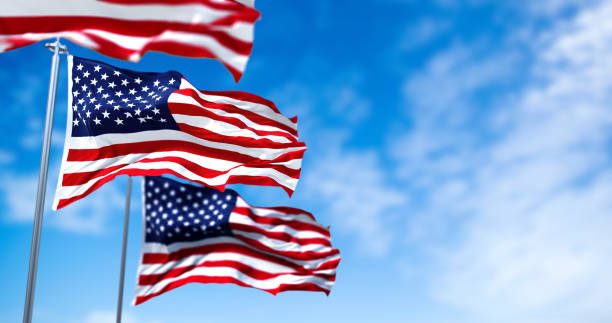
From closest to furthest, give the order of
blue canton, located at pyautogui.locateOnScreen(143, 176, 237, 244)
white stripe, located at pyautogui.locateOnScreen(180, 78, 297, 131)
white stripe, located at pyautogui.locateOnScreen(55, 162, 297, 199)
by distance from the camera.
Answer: white stripe, located at pyautogui.locateOnScreen(55, 162, 297, 199) < white stripe, located at pyautogui.locateOnScreen(180, 78, 297, 131) < blue canton, located at pyautogui.locateOnScreen(143, 176, 237, 244)

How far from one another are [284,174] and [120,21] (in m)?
7.50

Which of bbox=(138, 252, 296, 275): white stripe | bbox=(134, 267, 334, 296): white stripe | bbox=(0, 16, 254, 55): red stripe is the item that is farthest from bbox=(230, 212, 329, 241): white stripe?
bbox=(0, 16, 254, 55): red stripe

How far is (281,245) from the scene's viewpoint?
65.1ft

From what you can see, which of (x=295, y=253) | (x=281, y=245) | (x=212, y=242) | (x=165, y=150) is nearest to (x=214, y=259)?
(x=212, y=242)

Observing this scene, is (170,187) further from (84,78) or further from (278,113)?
(84,78)

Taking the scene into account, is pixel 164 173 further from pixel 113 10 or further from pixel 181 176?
pixel 113 10

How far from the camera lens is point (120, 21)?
864 cm

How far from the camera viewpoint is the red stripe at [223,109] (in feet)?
43.6

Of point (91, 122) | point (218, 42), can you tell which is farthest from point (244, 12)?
point (91, 122)

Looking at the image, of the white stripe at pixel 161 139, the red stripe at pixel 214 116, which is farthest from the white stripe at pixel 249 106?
the white stripe at pixel 161 139

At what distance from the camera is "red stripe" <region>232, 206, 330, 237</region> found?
62.8 ft

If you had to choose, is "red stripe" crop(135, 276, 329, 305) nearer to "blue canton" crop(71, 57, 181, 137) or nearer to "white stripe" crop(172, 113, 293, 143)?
"white stripe" crop(172, 113, 293, 143)

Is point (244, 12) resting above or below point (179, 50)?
above

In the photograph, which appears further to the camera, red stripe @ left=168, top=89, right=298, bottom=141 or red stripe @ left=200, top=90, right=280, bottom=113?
red stripe @ left=200, top=90, right=280, bottom=113
